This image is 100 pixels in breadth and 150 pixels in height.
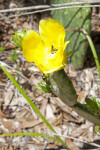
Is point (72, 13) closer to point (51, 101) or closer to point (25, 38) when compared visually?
point (51, 101)

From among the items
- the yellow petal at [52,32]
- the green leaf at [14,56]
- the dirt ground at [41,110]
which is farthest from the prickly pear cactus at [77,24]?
the yellow petal at [52,32]

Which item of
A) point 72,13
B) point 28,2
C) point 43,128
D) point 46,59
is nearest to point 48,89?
point 46,59

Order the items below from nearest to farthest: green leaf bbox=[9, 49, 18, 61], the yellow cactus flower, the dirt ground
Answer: the yellow cactus flower
the dirt ground
green leaf bbox=[9, 49, 18, 61]

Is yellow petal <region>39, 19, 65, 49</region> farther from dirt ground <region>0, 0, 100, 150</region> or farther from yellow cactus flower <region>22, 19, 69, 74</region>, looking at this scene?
dirt ground <region>0, 0, 100, 150</region>

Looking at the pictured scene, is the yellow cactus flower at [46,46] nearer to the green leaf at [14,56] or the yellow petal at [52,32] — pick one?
the yellow petal at [52,32]

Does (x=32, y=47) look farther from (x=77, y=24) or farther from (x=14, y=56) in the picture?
(x=14, y=56)

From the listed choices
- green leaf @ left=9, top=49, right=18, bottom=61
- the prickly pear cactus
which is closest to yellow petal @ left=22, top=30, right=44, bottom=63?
the prickly pear cactus
